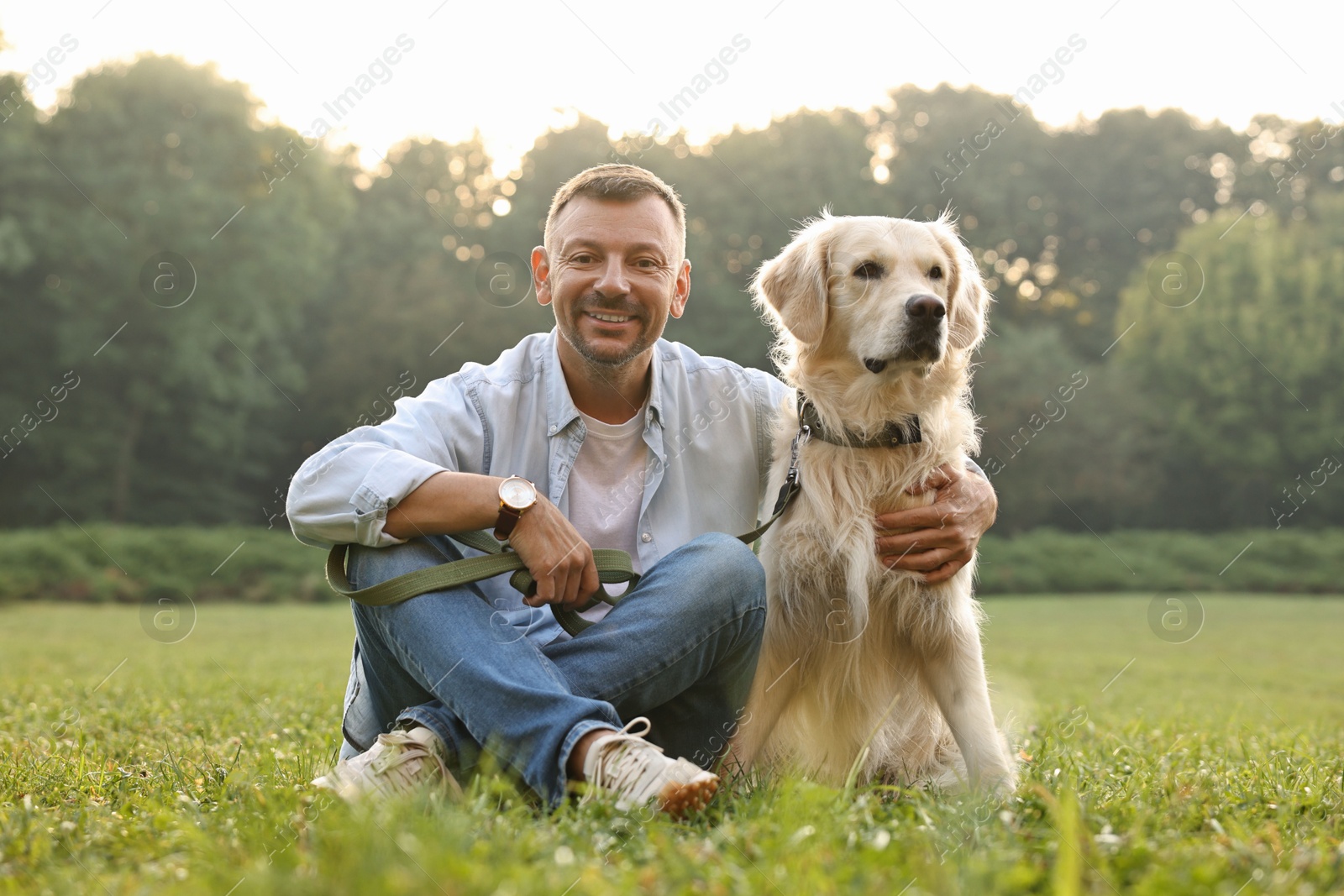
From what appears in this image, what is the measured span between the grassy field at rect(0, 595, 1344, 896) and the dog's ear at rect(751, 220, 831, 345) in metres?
1.47

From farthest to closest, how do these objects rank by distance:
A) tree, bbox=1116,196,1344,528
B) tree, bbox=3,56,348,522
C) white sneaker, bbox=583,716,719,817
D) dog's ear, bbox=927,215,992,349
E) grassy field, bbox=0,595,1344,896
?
tree, bbox=1116,196,1344,528 → tree, bbox=3,56,348,522 → dog's ear, bbox=927,215,992,349 → white sneaker, bbox=583,716,719,817 → grassy field, bbox=0,595,1344,896

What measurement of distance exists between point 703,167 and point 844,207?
3.44 m

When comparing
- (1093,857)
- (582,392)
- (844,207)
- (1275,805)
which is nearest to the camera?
(1093,857)

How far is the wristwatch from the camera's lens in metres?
2.75

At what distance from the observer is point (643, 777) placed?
2.20m

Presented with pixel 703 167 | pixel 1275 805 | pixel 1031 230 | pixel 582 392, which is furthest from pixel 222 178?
pixel 1275 805

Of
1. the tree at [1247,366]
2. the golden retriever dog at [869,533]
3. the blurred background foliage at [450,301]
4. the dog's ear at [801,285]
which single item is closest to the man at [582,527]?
the golden retriever dog at [869,533]

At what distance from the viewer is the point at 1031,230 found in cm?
2948

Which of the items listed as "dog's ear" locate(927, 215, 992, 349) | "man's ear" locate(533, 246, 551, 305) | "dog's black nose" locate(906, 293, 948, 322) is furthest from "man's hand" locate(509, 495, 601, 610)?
"dog's ear" locate(927, 215, 992, 349)

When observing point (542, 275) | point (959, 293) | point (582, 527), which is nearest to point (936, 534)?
point (959, 293)

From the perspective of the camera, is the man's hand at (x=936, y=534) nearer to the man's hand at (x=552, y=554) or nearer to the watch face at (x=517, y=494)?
the man's hand at (x=552, y=554)

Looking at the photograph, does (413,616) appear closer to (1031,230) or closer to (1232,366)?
(1232,366)

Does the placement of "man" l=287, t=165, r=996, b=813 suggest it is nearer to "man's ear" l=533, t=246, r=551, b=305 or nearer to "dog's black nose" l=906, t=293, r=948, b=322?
"man's ear" l=533, t=246, r=551, b=305

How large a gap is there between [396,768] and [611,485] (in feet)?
3.82
